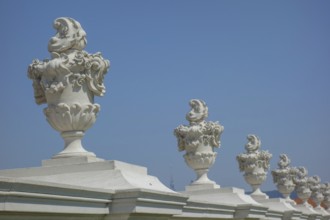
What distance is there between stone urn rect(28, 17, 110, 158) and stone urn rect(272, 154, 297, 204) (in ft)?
56.9

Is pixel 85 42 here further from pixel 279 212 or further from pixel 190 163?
pixel 279 212

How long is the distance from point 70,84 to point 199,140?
6.61 meters

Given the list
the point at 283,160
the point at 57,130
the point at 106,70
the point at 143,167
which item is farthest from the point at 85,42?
the point at 283,160

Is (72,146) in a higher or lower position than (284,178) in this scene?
higher

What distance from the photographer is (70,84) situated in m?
8.66

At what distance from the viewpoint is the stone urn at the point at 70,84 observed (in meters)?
8.66

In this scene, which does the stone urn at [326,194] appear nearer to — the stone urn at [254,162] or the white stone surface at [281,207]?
the white stone surface at [281,207]

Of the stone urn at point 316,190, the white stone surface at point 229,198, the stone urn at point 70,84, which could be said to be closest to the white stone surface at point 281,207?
the white stone surface at point 229,198

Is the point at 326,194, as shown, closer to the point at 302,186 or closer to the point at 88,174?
the point at 302,186

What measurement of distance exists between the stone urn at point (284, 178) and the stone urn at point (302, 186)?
Answer: 2.73m

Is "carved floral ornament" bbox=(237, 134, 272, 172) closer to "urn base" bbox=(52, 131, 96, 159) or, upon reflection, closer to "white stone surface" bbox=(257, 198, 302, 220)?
"white stone surface" bbox=(257, 198, 302, 220)

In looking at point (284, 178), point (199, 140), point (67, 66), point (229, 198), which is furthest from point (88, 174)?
point (284, 178)

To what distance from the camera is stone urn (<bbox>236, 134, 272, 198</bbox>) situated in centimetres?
1970

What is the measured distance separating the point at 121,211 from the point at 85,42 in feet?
7.88
